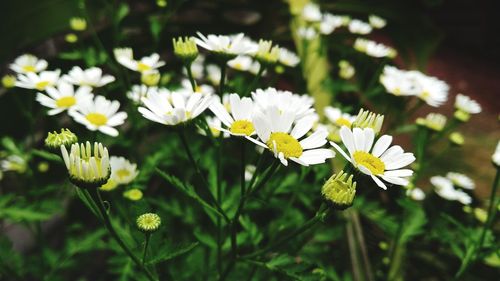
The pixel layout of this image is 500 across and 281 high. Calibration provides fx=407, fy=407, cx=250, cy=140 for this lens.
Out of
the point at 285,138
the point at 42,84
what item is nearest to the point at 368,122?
the point at 285,138

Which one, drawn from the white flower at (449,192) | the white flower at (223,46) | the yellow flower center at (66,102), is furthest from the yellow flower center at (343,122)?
the yellow flower center at (66,102)

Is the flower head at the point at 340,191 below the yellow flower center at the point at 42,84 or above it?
above

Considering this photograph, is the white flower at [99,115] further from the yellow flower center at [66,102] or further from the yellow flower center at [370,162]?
the yellow flower center at [370,162]

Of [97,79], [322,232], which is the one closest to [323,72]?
[322,232]

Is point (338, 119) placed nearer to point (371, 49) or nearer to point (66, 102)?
point (371, 49)

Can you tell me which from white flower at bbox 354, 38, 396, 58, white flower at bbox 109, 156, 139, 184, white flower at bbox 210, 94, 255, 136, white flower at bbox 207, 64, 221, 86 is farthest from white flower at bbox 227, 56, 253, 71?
white flower at bbox 210, 94, 255, 136
